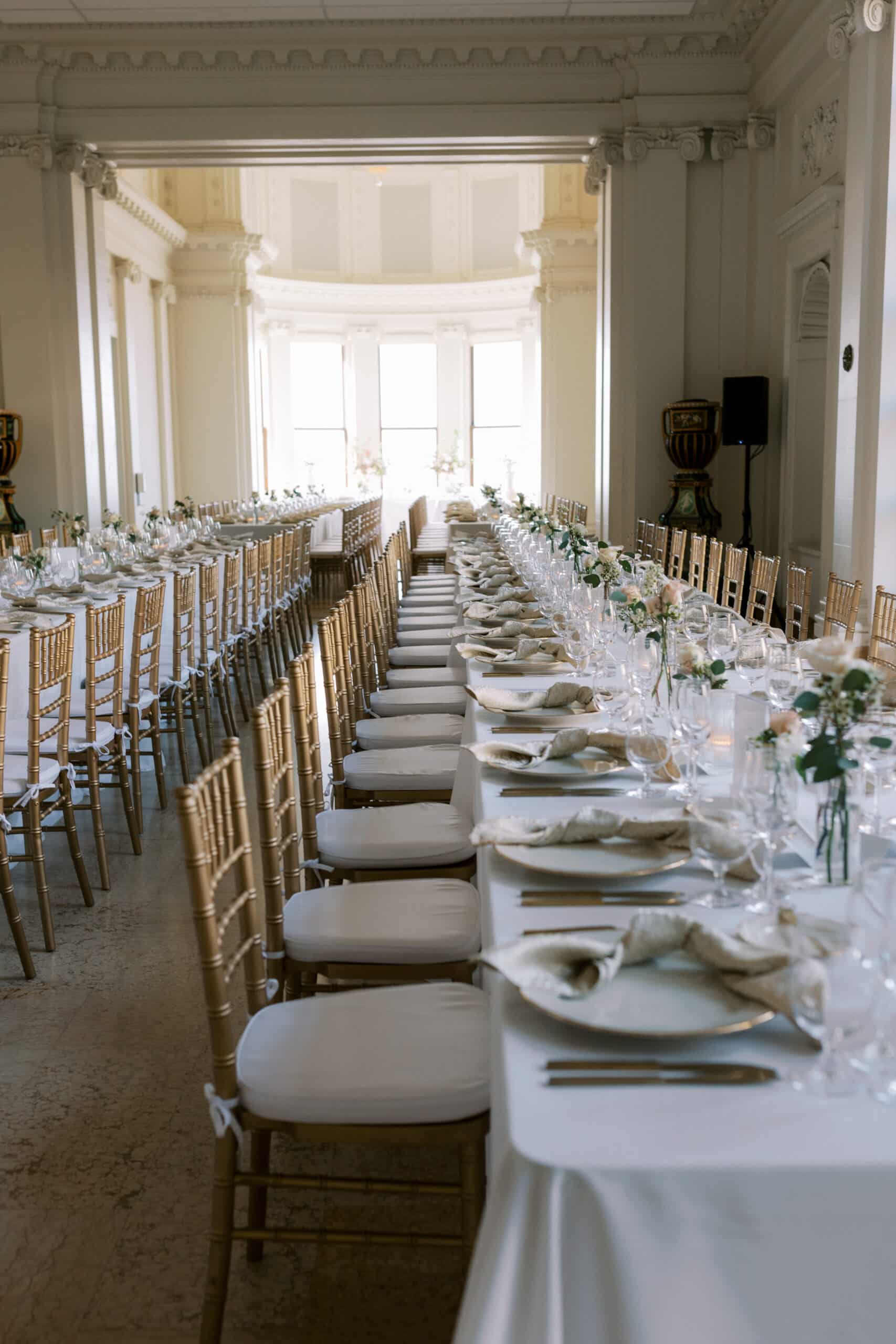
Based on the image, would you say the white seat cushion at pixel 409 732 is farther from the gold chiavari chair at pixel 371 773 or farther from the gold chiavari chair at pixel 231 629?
the gold chiavari chair at pixel 231 629

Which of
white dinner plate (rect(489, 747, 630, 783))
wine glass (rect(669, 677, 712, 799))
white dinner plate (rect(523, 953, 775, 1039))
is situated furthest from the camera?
white dinner plate (rect(489, 747, 630, 783))

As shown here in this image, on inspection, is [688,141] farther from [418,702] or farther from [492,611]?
[418,702]

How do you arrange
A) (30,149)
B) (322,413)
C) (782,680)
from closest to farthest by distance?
1. (782,680)
2. (30,149)
3. (322,413)

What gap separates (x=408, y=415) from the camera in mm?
20922

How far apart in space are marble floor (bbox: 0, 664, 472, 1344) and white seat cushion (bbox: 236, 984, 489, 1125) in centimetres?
51

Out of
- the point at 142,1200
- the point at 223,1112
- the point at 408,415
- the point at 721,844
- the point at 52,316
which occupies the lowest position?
the point at 142,1200

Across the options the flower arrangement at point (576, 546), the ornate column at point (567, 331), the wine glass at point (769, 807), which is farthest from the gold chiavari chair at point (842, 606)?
the ornate column at point (567, 331)

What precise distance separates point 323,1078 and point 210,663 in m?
4.66

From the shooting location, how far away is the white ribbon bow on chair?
79.0 inches

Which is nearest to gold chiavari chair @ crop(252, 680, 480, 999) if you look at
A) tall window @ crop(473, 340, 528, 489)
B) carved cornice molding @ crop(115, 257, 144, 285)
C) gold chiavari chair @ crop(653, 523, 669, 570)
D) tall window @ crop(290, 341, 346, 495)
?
gold chiavari chair @ crop(653, 523, 669, 570)

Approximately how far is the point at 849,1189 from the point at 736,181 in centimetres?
1126

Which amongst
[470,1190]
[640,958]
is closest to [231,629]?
[470,1190]

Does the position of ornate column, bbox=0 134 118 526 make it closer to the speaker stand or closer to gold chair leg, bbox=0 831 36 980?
the speaker stand

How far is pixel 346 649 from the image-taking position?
4.19m
